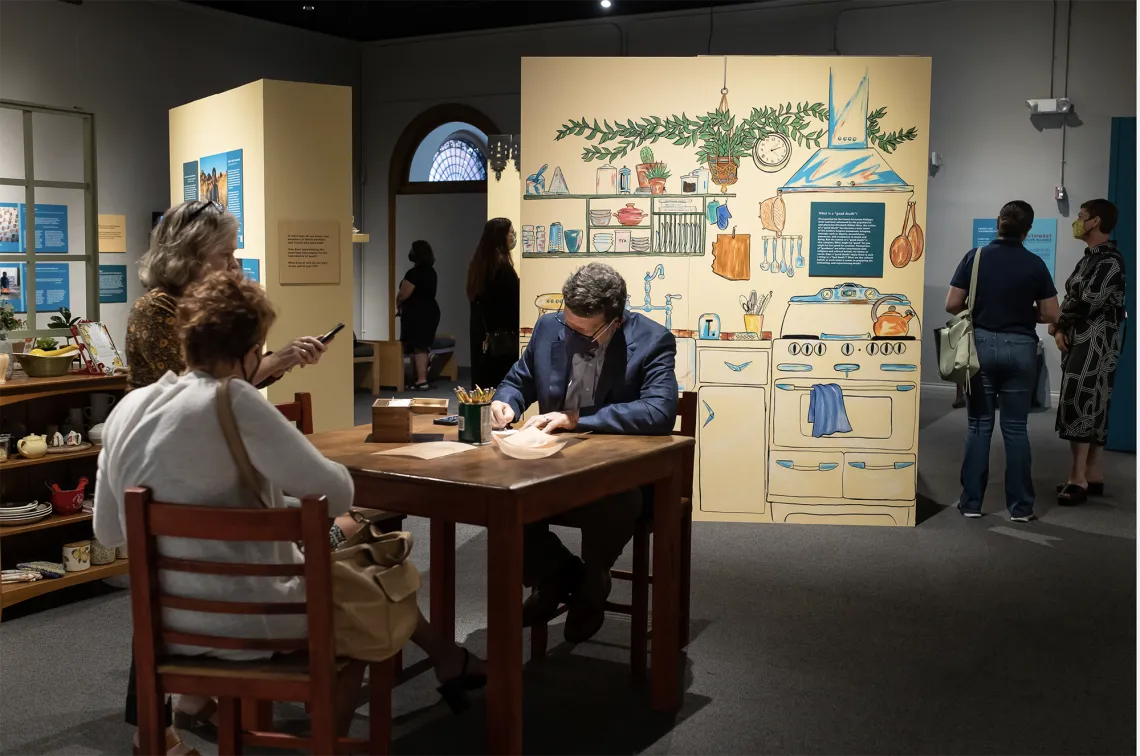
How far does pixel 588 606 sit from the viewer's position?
149 inches

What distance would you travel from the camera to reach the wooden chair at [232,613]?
2.22 metres

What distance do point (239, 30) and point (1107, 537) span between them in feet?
32.3

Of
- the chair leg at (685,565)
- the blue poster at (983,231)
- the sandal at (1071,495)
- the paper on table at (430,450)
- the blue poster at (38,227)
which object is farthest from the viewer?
the blue poster at (983,231)

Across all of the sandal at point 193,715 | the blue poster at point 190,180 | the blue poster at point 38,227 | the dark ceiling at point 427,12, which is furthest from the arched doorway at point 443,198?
the sandal at point 193,715

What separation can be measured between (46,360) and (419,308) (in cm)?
698

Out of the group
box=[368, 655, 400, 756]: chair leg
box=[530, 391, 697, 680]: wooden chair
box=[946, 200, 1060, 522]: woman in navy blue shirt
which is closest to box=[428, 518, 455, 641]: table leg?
box=[530, 391, 697, 680]: wooden chair

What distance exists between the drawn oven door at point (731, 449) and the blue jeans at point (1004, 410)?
115 centimetres

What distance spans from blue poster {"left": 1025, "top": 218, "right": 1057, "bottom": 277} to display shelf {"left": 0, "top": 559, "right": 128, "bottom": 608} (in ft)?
29.7

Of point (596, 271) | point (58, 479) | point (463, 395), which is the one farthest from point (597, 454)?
point (58, 479)

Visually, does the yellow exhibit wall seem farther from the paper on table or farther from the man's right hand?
the paper on table

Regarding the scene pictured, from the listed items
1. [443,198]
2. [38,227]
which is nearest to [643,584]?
[38,227]

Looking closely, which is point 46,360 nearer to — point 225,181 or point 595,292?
point 595,292

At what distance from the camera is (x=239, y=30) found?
11891mm

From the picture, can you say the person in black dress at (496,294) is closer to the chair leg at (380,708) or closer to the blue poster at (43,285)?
the chair leg at (380,708)
